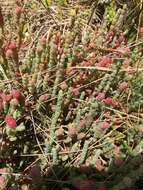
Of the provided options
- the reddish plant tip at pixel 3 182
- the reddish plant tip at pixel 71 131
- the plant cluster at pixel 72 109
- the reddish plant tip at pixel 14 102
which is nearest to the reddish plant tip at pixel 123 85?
the plant cluster at pixel 72 109

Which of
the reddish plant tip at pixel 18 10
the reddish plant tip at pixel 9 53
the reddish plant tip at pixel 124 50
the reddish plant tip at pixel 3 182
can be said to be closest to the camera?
the reddish plant tip at pixel 3 182

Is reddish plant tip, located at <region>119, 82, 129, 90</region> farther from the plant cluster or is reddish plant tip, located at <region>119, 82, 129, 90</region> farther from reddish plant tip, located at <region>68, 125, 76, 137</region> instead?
reddish plant tip, located at <region>68, 125, 76, 137</region>

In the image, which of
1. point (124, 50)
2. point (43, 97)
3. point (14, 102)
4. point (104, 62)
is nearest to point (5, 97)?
point (14, 102)

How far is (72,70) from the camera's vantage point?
220 centimetres

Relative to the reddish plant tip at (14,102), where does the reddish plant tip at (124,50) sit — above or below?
above

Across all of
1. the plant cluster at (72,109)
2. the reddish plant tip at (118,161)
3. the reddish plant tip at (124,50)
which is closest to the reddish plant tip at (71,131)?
the plant cluster at (72,109)

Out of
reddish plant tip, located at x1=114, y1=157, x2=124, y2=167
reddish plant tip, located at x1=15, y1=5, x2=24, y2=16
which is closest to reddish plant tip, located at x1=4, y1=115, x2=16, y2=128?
reddish plant tip, located at x1=114, y1=157, x2=124, y2=167

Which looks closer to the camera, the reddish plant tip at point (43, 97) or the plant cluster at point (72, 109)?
→ the plant cluster at point (72, 109)

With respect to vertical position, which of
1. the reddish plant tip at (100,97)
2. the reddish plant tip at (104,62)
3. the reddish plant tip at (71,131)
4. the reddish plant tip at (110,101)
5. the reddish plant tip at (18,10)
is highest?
the reddish plant tip at (18,10)

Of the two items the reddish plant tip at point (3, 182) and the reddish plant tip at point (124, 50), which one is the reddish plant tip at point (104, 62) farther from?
the reddish plant tip at point (3, 182)

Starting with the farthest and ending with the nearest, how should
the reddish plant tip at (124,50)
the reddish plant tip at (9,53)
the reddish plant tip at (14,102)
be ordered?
the reddish plant tip at (124,50) → the reddish plant tip at (9,53) → the reddish plant tip at (14,102)

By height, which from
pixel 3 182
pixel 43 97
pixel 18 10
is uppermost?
pixel 18 10

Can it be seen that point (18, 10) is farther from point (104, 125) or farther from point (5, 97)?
point (104, 125)

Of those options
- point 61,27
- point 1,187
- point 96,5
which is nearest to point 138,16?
point 96,5
